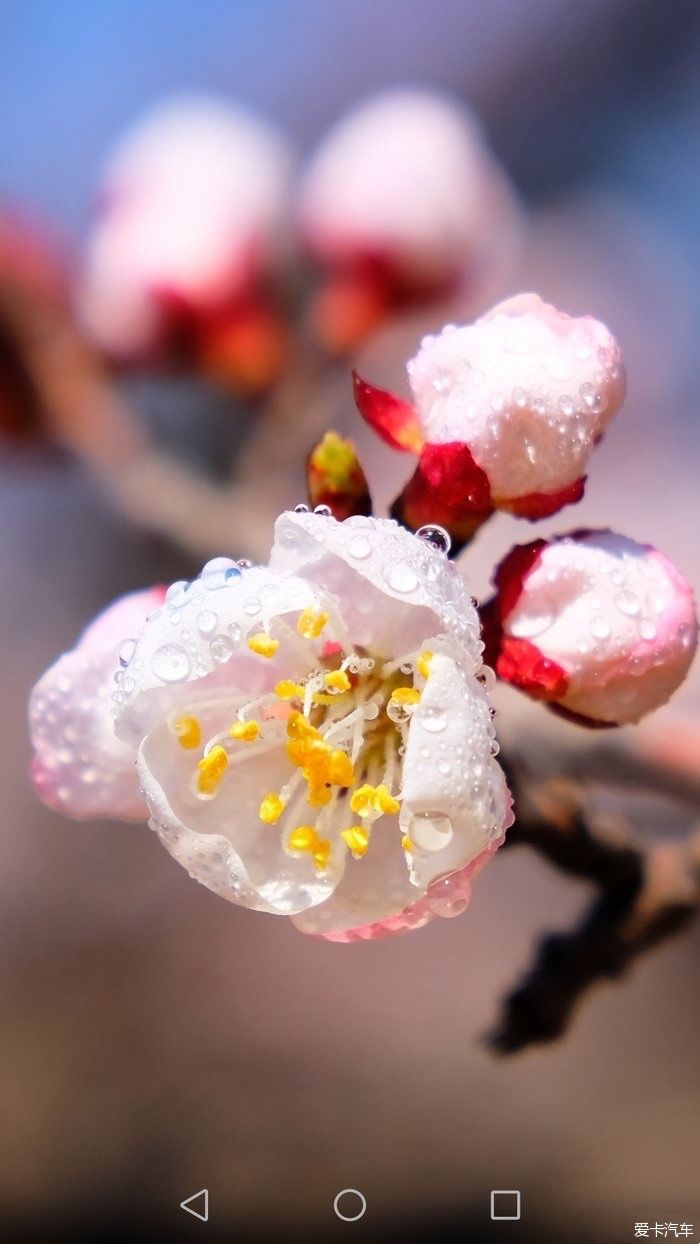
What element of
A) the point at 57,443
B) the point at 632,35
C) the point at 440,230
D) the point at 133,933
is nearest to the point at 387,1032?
the point at 133,933

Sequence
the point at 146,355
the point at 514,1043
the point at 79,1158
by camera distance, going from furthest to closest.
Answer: the point at 79,1158
the point at 146,355
the point at 514,1043

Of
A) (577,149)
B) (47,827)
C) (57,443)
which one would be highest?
(577,149)

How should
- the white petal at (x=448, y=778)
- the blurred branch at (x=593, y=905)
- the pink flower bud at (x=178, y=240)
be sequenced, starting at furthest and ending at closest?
1. the pink flower bud at (x=178, y=240)
2. the blurred branch at (x=593, y=905)
3. the white petal at (x=448, y=778)

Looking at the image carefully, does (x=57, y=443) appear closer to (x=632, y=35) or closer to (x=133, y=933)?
(x=133, y=933)

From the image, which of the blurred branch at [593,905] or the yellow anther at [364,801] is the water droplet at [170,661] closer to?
the yellow anther at [364,801]

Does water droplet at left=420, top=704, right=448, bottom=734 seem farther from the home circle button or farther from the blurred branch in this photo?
the home circle button

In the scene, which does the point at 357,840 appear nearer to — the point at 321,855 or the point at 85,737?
the point at 321,855

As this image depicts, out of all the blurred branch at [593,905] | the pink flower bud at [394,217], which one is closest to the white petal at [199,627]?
the blurred branch at [593,905]

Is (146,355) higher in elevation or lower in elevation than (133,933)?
higher
